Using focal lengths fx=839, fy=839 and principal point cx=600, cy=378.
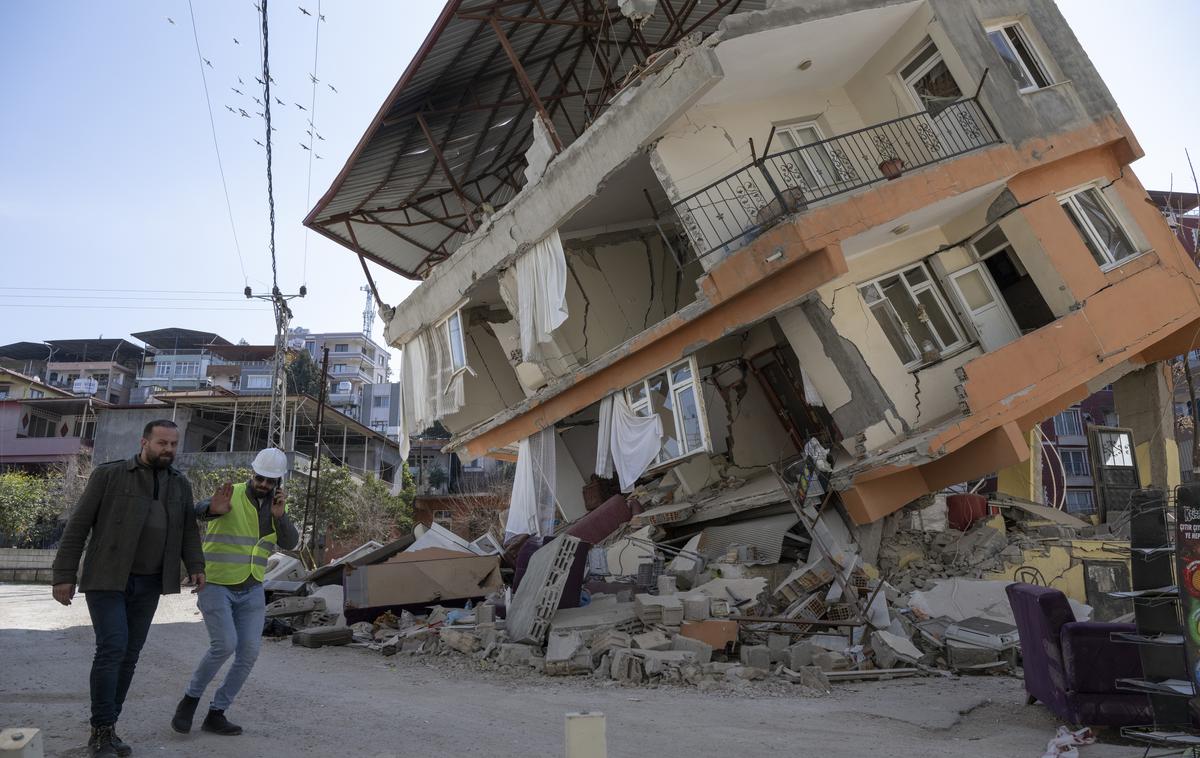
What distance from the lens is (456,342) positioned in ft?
62.2

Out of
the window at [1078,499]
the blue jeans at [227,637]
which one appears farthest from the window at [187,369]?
the blue jeans at [227,637]

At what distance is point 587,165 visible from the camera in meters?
14.9

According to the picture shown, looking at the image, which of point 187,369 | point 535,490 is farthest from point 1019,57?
point 187,369

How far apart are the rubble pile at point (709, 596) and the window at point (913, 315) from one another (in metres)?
2.87

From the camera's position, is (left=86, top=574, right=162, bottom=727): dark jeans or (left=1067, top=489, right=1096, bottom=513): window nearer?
(left=86, top=574, right=162, bottom=727): dark jeans

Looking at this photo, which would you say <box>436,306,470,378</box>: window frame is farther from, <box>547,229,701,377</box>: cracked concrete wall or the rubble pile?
the rubble pile

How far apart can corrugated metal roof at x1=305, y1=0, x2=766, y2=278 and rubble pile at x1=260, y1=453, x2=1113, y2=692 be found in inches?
342

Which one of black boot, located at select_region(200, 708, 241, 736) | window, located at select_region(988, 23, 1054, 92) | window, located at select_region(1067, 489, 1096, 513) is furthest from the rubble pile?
window, located at select_region(1067, 489, 1096, 513)

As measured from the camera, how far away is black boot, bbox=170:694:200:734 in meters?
4.90

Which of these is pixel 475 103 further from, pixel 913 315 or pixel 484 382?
pixel 913 315

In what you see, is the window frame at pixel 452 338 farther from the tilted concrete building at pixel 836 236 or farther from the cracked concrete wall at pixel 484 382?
the cracked concrete wall at pixel 484 382

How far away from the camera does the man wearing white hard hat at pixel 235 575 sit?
500cm

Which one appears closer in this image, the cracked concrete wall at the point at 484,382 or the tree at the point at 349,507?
the cracked concrete wall at the point at 484,382

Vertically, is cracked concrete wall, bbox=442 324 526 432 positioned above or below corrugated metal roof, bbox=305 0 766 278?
below
